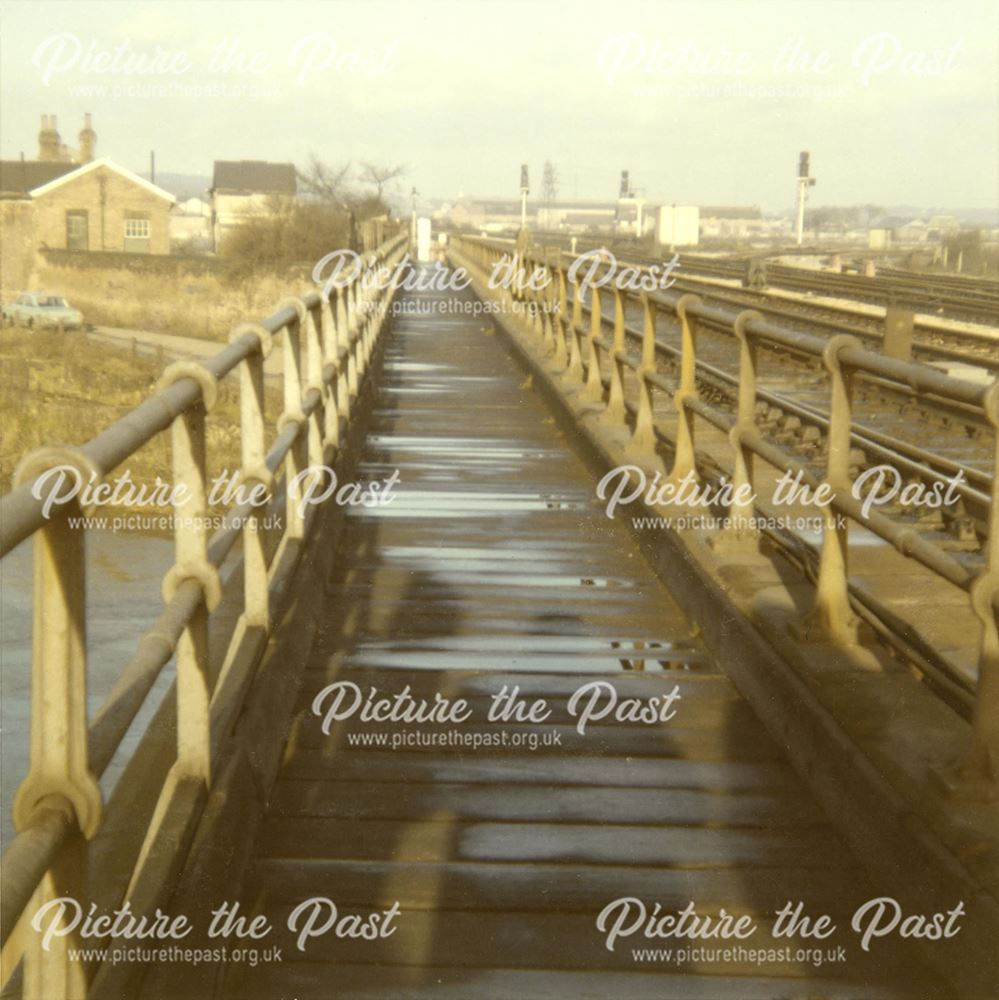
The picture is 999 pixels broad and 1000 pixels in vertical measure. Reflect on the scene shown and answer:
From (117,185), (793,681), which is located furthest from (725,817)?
(117,185)

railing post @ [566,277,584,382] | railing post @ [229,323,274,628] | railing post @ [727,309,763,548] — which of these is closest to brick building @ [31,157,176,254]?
railing post @ [566,277,584,382]

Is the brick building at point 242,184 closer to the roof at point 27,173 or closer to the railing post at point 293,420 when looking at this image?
the roof at point 27,173

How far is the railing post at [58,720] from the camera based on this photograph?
2.41 metres

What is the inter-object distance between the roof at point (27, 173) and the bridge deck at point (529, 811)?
7352cm

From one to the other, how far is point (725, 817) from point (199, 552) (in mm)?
1822

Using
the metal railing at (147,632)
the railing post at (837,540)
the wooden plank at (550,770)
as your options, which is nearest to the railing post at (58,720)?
the metal railing at (147,632)

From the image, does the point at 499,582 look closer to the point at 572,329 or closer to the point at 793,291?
the point at 572,329

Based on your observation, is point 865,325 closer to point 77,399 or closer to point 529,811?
point 529,811

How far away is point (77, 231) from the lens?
7750 centimetres

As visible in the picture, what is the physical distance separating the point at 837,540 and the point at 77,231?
76.5 meters

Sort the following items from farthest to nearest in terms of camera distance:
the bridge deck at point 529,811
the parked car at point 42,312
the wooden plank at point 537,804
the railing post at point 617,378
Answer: the parked car at point 42,312
the railing post at point 617,378
the wooden plank at point 537,804
the bridge deck at point 529,811

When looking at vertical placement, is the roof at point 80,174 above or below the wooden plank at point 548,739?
→ above

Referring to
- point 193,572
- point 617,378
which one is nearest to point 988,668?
point 193,572

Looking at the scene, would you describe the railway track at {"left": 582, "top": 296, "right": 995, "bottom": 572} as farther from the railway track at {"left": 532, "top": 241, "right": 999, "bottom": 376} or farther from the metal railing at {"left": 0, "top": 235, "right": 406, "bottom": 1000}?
the metal railing at {"left": 0, "top": 235, "right": 406, "bottom": 1000}
